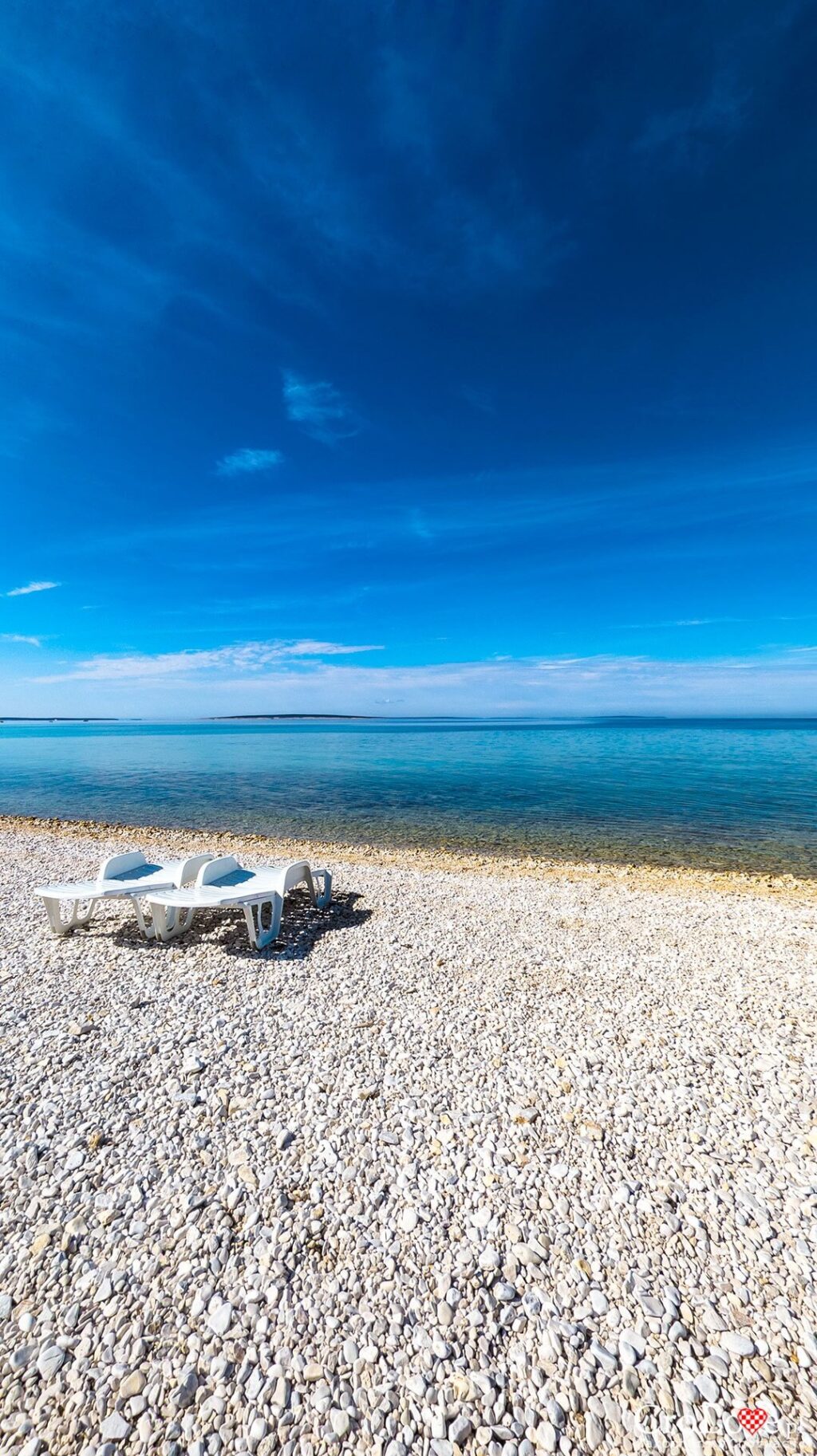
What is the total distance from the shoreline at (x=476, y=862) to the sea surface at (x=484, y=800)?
680 millimetres

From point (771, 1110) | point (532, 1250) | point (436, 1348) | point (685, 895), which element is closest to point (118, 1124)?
point (436, 1348)

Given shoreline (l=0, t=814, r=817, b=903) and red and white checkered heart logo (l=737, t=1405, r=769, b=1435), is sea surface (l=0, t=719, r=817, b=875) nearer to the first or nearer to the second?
shoreline (l=0, t=814, r=817, b=903)

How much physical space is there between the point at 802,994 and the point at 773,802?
721 inches

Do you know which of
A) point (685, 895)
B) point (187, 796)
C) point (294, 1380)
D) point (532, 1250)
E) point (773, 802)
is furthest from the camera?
point (187, 796)

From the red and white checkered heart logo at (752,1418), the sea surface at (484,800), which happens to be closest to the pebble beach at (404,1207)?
the red and white checkered heart logo at (752,1418)

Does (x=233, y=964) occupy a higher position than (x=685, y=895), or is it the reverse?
(x=233, y=964)

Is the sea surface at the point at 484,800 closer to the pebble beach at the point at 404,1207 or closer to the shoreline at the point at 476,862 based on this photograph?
the shoreline at the point at 476,862

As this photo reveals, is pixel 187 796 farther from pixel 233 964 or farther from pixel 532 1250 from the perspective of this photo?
pixel 532 1250

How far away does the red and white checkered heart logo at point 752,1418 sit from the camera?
2.43m

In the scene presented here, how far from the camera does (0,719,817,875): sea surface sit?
635 inches

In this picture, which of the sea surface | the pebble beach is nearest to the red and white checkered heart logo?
the pebble beach

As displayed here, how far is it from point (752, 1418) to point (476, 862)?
36.7 ft

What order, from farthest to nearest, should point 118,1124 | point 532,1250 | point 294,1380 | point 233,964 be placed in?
point 233,964, point 118,1124, point 532,1250, point 294,1380

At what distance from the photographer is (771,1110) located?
14.3 ft
